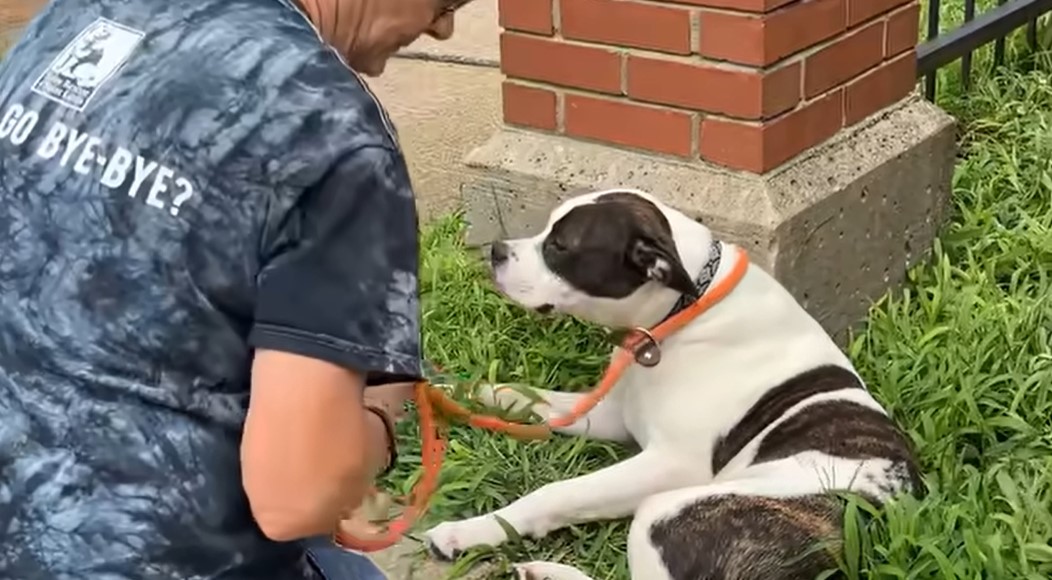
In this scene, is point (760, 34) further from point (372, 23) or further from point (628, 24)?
point (372, 23)

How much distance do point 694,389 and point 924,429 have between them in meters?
0.53

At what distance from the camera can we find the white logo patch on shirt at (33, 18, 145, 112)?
1.78 metres

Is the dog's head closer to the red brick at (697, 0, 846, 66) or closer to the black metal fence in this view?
the red brick at (697, 0, 846, 66)

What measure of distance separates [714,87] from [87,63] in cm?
228

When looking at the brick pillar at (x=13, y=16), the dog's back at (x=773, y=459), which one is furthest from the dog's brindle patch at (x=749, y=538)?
the brick pillar at (x=13, y=16)

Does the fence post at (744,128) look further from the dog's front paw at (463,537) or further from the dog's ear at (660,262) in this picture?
the dog's front paw at (463,537)

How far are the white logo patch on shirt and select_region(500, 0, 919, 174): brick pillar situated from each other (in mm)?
2189

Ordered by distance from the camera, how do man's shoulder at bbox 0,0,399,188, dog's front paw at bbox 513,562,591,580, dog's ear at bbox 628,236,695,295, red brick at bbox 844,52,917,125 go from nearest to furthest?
man's shoulder at bbox 0,0,399,188
dog's front paw at bbox 513,562,591,580
dog's ear at bbox 628,236,695,295
red brick at bbox 844,52,917,125

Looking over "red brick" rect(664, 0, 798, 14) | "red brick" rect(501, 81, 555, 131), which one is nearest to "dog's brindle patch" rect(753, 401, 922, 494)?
"red brick" rect(664, 0, 798, 14)

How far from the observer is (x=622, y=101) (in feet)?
13.3

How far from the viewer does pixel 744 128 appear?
3852 millimetres

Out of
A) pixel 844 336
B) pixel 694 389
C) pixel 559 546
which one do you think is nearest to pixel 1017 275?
pixel 844 336

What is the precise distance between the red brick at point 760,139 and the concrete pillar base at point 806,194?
28mm

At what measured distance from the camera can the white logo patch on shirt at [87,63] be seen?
1.78 meters
